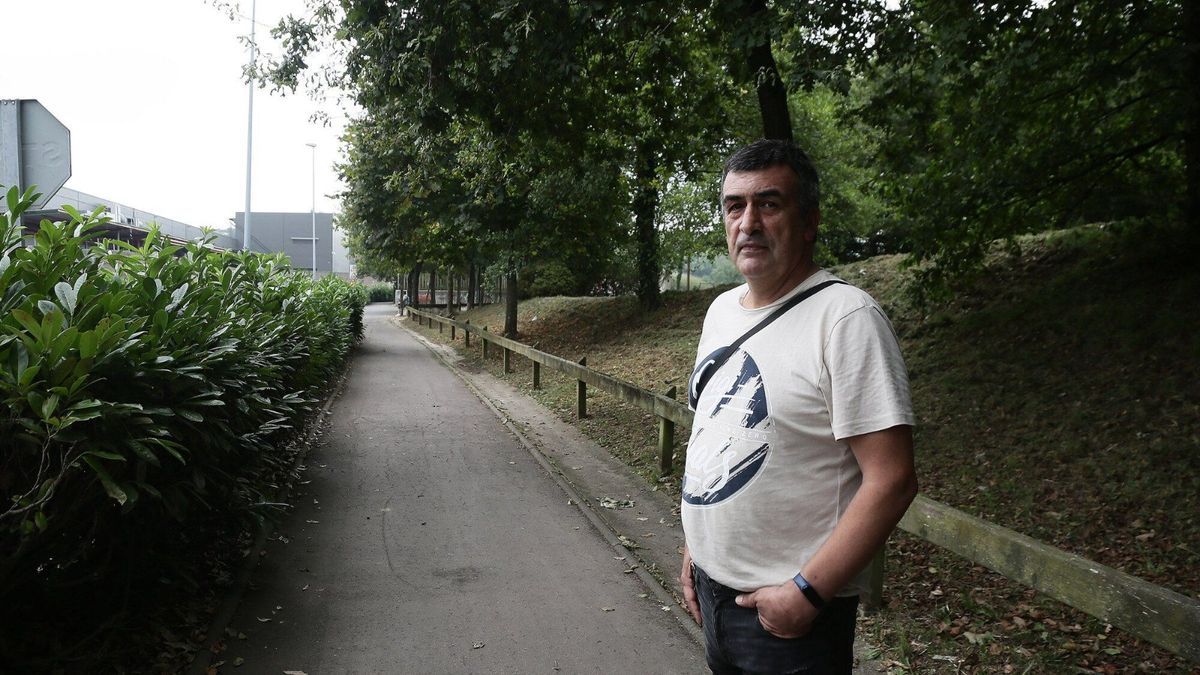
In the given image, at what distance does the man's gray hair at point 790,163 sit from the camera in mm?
1986

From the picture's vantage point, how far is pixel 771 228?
199 centimetres

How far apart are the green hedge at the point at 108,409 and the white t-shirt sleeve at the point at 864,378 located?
2.35 m

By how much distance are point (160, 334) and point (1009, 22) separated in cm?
771

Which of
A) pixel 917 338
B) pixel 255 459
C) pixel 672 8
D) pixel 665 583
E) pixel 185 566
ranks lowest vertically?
pixel 665 583

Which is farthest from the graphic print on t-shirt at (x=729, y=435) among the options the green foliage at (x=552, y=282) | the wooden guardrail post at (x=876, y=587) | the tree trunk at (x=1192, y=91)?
the green foliage at (x=552, y=282)

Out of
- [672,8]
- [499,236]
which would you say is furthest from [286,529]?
[499,236]

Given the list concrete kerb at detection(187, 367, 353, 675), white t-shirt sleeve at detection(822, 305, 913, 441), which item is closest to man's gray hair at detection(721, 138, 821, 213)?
white t-shirt sleeve at detection(822, 305, 913, 441)

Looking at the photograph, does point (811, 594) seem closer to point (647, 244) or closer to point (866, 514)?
point (866, 514)

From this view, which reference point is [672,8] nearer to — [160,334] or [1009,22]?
[1009,22]

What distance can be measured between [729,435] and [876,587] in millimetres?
3050

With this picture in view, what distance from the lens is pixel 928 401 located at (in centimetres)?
841

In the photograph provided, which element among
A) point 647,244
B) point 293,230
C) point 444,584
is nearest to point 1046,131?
point 444,584

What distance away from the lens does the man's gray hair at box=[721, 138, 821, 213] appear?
1986mm

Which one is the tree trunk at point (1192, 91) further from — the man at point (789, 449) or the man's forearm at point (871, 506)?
the man's forearm at point (871, 506)
